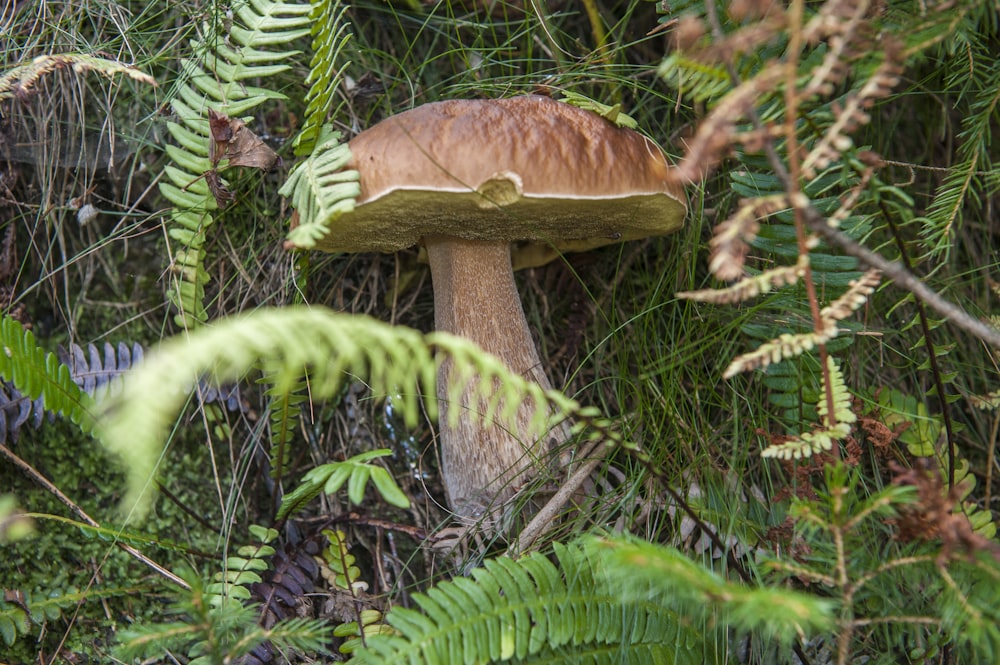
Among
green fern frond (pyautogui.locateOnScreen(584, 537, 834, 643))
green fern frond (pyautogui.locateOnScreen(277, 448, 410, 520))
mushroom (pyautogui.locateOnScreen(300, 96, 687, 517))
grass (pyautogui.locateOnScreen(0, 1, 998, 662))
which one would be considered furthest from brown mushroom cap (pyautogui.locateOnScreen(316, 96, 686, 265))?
green fern frond (pyautogui.locateOnScreen(584, 537, 834, 643))

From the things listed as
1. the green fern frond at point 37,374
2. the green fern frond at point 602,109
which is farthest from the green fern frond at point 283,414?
the green fern frond at point 602,109

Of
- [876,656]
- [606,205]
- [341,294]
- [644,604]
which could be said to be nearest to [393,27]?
[341,294]

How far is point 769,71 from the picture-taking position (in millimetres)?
1001

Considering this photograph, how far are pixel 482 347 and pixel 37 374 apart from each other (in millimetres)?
1052

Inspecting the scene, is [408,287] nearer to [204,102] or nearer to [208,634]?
[204,102]

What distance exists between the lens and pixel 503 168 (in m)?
1.52

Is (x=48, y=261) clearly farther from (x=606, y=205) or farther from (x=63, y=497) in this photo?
(x=606, y=205)

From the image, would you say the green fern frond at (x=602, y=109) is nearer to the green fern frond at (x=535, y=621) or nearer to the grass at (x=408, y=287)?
the grass at (x=408, y=287)

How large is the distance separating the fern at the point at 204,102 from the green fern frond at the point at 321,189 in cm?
33

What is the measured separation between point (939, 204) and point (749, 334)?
525mm

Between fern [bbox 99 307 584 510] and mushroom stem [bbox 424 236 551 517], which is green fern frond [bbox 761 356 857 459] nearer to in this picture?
fern [bbox 99 307 584 510]

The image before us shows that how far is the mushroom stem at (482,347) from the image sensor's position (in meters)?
1.95

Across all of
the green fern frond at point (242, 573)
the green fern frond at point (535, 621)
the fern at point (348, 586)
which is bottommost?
the fern at point (348, 586)

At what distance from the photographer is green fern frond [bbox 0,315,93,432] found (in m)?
1.58
